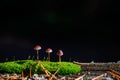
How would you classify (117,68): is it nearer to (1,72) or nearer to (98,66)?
(98,66)

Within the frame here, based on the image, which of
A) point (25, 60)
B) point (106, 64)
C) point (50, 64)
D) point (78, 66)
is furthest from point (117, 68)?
point (25, 60)

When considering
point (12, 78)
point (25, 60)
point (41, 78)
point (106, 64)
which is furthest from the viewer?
point (25, 60)

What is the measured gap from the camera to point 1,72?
8.36 ft

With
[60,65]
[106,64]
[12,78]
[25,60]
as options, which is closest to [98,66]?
[106,64]

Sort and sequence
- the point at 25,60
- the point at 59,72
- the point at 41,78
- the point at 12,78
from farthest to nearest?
1. the point at 25,60
2. the point at 59,72
3. the point at 41,78
4. the point at 12,78

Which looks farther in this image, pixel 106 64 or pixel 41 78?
pixel 106 64

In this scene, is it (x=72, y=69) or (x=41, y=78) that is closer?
(x=41, y=78)

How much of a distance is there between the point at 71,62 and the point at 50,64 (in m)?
0.25

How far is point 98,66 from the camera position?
8.09 feet

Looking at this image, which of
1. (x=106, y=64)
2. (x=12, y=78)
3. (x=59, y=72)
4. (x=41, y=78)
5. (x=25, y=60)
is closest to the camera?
(x=12, y=78)

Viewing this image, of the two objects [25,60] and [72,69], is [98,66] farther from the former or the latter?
[25,60]

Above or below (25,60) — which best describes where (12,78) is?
below

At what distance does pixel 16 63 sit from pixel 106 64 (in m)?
0.65

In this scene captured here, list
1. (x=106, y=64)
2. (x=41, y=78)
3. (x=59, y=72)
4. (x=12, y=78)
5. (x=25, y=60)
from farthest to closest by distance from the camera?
(x=25, y=60) < (x=106, y=64) < (x=59, y=72) < (x=41, y=78) < (x=12, y=78)
